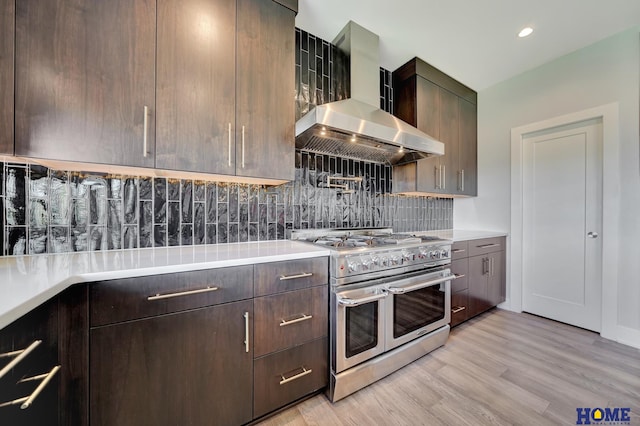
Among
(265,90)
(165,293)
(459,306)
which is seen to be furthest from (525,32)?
(165,293)

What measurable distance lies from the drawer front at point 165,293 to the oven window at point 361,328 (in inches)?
26.5

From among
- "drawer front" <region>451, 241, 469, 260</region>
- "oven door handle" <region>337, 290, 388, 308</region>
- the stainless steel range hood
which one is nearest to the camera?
"oven door handle" <region>337, 290, 388, 308</region>

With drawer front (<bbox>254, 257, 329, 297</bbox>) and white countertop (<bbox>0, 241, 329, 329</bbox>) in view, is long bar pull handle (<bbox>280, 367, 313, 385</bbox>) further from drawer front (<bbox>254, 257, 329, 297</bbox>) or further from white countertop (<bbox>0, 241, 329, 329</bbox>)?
white countertop (<bbox>0, 241, 329, 329</bbox>)

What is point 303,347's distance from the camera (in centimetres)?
137

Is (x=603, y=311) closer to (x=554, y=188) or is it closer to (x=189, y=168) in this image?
(x=554, y=188)

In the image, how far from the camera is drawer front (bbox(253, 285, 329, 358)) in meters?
1.23

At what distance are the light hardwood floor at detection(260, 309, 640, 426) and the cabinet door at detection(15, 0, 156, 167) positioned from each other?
5.50 ft

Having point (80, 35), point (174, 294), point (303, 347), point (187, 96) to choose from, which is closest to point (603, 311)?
point (303, 347)

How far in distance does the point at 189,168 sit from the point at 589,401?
2.72 metres

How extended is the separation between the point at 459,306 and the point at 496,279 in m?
0.79

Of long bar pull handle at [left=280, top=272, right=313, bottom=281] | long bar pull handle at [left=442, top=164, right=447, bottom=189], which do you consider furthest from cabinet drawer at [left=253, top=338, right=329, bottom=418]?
long bar pull handle at [left=442, top=164, right=447, bottom=189]

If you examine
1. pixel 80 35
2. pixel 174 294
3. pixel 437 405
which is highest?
pixel 80 35

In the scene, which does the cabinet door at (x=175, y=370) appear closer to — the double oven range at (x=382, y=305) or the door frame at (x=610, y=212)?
the double oven range at (x=382, y=305)

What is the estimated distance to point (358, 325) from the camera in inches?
59.4
